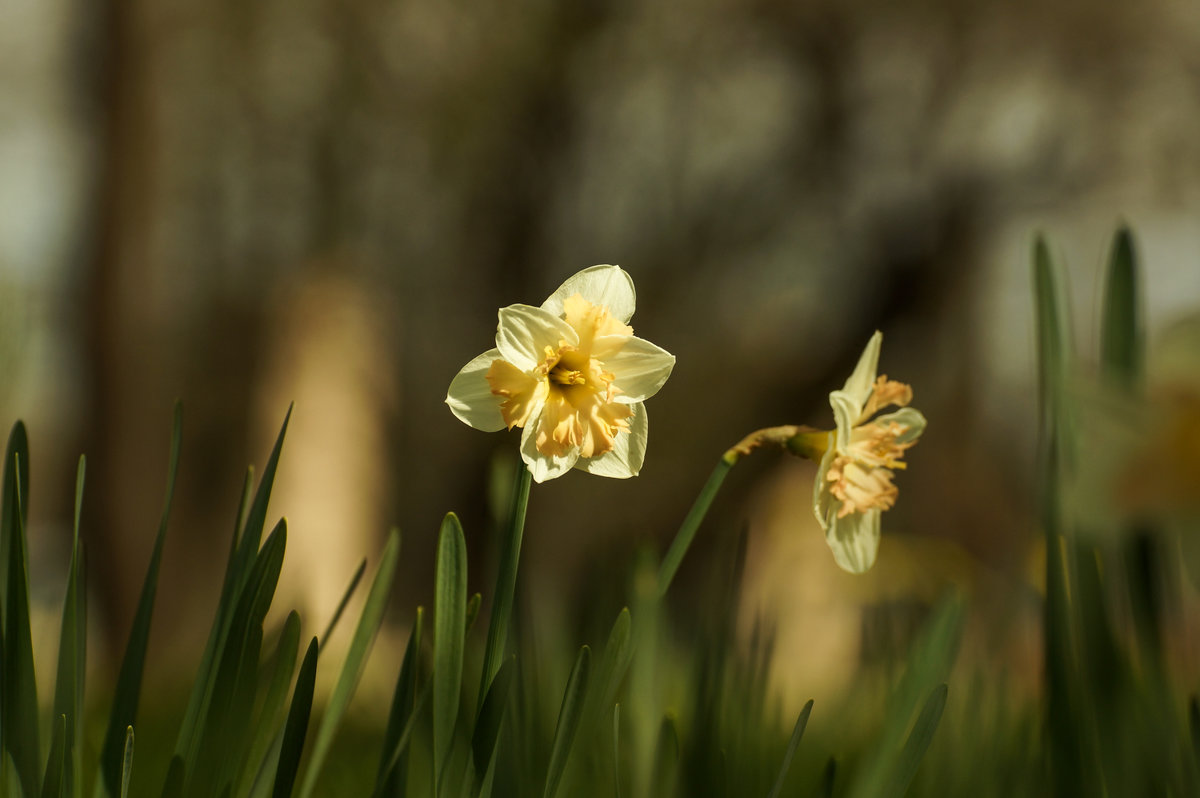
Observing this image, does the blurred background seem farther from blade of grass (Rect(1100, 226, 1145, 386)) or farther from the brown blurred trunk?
blade of grass (Rect(1100, 226, 1145, 386))

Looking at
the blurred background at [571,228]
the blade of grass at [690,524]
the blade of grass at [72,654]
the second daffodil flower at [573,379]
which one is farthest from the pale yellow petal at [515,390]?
the blurred background at [571,228]

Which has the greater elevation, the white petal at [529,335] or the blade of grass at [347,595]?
the white petal at [529,335]

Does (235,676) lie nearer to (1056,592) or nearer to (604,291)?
(604,291)

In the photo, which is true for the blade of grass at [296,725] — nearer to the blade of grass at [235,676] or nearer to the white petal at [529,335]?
the blade of grass at [235,676]

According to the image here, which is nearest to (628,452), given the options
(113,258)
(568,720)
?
(568,720)

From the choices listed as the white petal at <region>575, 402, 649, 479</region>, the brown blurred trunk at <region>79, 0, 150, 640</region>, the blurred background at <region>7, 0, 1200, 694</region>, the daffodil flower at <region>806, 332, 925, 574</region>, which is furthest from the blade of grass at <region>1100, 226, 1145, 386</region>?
the brown blurred trunk at <region>79, 0, 150, 640</region>
